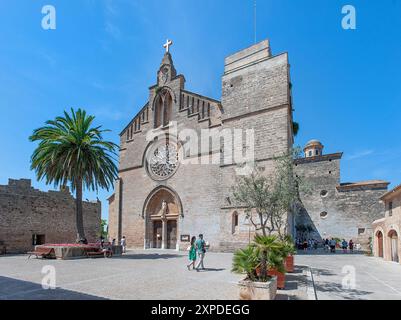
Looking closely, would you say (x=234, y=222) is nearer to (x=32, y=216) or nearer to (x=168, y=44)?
(x=32, y=216)

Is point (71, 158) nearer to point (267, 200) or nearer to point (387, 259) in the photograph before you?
point (267, 200)

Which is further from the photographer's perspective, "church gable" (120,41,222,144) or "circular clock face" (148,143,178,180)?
"circular clock face" (148,143,178,180)

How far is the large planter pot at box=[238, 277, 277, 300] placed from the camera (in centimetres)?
655

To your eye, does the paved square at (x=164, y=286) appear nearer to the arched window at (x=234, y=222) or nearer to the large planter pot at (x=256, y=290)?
the large planter pot at (x=256, y=290)

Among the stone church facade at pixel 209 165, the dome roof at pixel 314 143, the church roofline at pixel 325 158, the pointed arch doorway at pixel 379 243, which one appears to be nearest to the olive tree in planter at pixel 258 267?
the stone church facade at pixel 209 165

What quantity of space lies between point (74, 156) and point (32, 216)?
6.79 meters

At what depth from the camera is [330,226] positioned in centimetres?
3472

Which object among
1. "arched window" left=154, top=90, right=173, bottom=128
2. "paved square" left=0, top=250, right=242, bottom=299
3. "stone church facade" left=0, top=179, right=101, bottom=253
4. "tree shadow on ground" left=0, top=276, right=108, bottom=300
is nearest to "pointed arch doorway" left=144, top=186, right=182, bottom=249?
"arched window" left=154, top=90, right=173, bottom=128

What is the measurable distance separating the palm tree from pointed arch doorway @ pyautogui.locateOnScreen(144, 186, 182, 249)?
716cm

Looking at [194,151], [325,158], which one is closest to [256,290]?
[194,151]

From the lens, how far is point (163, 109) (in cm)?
2934

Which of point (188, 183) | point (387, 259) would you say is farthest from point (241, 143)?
point (387, 259)

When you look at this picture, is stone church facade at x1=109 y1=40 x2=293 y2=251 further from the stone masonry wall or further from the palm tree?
the stone masonry wall

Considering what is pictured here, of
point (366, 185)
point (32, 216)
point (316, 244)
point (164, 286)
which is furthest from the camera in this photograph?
point (366, 185)
